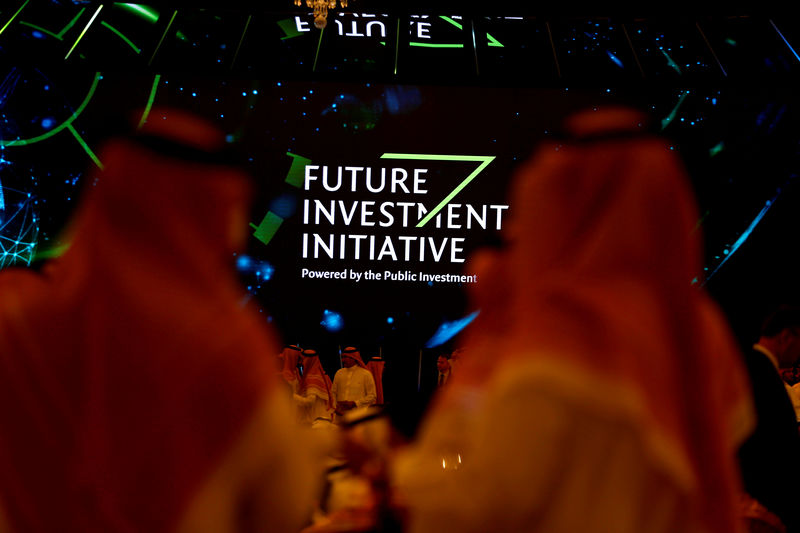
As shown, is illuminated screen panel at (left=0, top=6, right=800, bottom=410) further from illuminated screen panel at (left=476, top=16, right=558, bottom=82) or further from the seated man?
illuminated screen panel at (left=476, top=16, right=558, bottom=82)

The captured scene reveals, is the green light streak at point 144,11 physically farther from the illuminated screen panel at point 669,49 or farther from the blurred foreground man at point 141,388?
the blurred foreground man at point 141,388

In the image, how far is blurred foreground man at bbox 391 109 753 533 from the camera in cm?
133

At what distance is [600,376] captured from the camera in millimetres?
1339

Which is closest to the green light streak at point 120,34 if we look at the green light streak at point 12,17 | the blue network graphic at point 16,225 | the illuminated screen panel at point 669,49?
the green light streak at point 12,17

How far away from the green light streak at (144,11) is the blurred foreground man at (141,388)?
695 cm

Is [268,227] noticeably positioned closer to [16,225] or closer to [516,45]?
[16,225]

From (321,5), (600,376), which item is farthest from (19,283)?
(321,5)

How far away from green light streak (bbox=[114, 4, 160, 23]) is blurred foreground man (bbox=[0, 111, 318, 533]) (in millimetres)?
6946

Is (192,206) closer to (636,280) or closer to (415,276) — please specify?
(636,280)

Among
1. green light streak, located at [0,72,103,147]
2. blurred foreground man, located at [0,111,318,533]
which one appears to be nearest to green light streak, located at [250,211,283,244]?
green light streak, located at [0,72,103,147]

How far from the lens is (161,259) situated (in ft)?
4.80

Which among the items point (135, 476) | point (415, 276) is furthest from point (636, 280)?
point (415, 276)

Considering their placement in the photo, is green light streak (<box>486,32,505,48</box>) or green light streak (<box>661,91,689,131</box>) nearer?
green light streak (<box>486,32,505,48</box>)

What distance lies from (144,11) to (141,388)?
7277 mm
